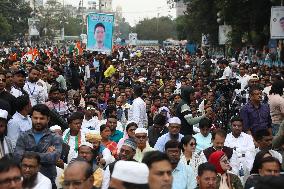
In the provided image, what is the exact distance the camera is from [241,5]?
34094 mm

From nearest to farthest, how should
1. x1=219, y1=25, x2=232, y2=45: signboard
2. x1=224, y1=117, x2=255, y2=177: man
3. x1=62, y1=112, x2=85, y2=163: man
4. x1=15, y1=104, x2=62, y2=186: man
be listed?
x1=15, y1=104, x2=62, y2=186: man, x1=224, y1=117, x2=255, y2=177: man, x1=62, y1=112, x2=85, y2=163: man, x1=219, y1=25, x2=232, y2=45: signboard

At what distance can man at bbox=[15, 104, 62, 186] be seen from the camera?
24.3 ft

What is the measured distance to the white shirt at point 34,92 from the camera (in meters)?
12.6

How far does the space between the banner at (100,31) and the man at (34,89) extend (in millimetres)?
7991

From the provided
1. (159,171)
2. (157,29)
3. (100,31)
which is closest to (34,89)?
(159,171)

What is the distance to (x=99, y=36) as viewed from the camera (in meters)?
21.0

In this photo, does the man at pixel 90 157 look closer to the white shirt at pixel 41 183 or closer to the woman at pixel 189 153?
the white shirt at pixel 41 183

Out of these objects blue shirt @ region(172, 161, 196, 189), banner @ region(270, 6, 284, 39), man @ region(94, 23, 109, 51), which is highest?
banner @ region(270, 6, 284, 39)

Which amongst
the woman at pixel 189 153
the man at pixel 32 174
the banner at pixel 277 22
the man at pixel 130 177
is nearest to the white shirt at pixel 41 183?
the man at pixel 32 174

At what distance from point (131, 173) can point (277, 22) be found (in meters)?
21.3

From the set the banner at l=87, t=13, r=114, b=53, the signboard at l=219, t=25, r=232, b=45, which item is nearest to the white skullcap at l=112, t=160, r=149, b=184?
the banner at l=87, t=13, r=114, b=53

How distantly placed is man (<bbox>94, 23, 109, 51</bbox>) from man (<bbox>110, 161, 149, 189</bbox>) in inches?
640

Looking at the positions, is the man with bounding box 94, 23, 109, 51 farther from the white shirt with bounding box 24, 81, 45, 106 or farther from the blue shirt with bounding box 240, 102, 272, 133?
the blue shirt with bounding box 240, 102, 272, 133

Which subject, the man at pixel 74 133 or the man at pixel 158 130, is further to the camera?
the man at pixel 158 130
